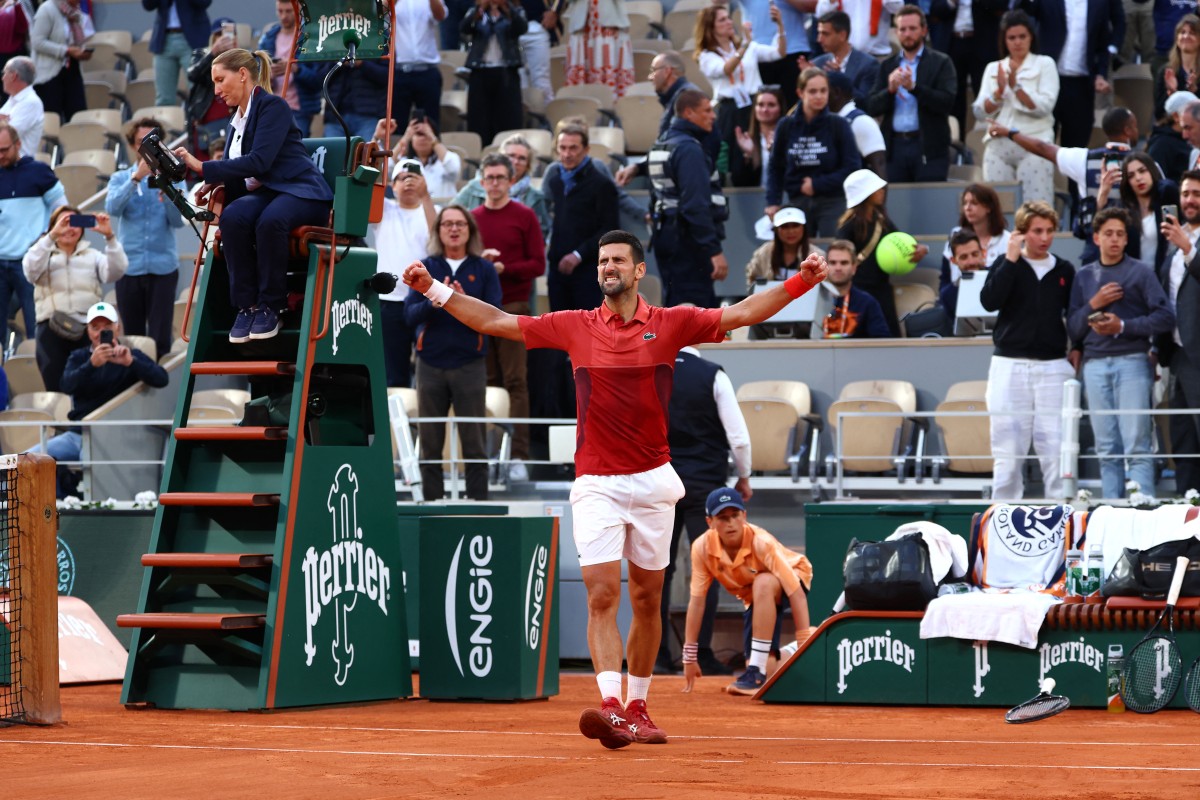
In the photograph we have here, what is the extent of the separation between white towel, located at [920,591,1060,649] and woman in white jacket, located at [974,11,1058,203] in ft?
22.2

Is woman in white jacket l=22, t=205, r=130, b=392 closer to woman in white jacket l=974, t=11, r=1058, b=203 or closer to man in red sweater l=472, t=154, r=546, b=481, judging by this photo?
man in red sweater l=472, t=154, r=546, b=481

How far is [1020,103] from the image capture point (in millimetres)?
16438

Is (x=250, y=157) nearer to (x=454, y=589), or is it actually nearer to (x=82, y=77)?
(x=454, y=589)

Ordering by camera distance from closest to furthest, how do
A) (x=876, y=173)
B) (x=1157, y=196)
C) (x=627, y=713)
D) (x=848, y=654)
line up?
(x=627, y=713) → (x=848, y=654) → (x=1157, y=196) → (x=876, y=173)

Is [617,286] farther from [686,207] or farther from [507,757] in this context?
[686,207]

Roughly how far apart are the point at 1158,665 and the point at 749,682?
2.63 meters

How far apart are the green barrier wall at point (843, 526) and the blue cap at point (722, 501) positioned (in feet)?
2.47

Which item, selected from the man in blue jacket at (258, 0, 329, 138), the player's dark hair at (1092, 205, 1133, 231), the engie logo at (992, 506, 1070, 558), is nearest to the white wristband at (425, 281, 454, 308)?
the engie logo at (992, 506, 1070, 558)

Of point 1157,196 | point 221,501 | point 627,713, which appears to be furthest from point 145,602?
point 1157,196

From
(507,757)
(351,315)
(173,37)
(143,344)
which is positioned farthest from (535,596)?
(173,37)

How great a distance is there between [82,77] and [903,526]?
1575cm

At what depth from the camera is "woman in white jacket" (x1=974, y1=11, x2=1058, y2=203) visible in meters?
16.4

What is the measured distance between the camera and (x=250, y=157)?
10.0 metres

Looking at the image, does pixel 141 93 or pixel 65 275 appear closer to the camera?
→ pixel 65 275
